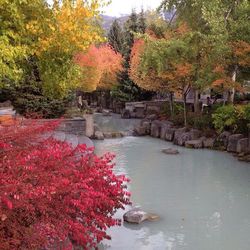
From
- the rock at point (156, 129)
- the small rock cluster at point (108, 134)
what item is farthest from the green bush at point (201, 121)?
the small rock cluster at point (108, 134)

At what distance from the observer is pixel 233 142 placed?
1698cm

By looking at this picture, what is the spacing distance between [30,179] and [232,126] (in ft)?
49.1

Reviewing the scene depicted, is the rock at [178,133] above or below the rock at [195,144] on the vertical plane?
above

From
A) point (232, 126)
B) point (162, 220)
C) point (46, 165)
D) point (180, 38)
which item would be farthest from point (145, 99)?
point (46, 165)

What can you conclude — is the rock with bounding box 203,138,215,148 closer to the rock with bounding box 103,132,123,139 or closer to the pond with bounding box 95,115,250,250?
the pond with bounding box 95,115,250,250

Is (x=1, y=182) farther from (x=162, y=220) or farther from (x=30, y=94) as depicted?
(x=30, y=94)

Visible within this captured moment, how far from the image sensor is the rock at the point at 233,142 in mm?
16859

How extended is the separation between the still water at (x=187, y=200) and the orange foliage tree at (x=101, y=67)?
427 inches

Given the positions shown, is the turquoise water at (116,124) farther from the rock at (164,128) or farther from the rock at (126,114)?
the rock at (164,128)

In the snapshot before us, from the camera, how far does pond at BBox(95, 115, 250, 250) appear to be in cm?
752

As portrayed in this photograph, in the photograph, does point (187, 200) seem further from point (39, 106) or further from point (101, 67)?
point (101, 67)

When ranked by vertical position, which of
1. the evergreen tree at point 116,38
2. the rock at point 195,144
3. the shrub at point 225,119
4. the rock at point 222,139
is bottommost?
the rock at point 195,144

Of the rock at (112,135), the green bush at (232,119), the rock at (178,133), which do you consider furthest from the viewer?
the rock at (112,135)

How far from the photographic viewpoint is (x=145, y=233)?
7.83 m
